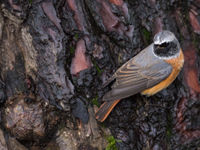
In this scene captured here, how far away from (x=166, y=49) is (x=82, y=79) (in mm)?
1329

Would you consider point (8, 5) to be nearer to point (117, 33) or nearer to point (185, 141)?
point (117, 33)

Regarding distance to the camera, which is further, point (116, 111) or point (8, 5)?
point (116, 111)

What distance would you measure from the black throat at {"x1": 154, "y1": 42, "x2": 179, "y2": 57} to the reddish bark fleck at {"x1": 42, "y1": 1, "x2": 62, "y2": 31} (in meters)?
1.38

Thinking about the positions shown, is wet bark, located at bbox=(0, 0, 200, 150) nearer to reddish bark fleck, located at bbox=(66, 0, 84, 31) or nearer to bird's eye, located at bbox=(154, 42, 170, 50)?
reddish bark fleck, located at bbox=(66, 0, 84, 31)

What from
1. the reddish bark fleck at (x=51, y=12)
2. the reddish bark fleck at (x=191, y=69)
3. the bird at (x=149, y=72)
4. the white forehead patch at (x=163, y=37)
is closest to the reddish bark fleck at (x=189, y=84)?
the reddish bark fleck at (x=191, y=69)

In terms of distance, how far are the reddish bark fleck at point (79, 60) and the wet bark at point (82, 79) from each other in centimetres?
1

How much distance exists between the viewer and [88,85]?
311 cm

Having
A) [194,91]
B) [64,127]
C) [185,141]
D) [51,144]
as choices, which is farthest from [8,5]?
[185,141]

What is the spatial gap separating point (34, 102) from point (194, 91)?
223 cm

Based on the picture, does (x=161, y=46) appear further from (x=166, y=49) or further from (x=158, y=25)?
(x=158, y=25)

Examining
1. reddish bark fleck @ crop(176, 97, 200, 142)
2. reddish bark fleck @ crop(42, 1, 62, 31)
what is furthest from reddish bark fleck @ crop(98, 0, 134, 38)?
reddish bark fleck @ crop(176, 97, 200, 142)

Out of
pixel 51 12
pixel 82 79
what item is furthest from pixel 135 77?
pixel 51 12

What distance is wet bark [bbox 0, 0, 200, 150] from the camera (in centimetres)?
302

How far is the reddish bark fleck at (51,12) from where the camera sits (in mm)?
2998
